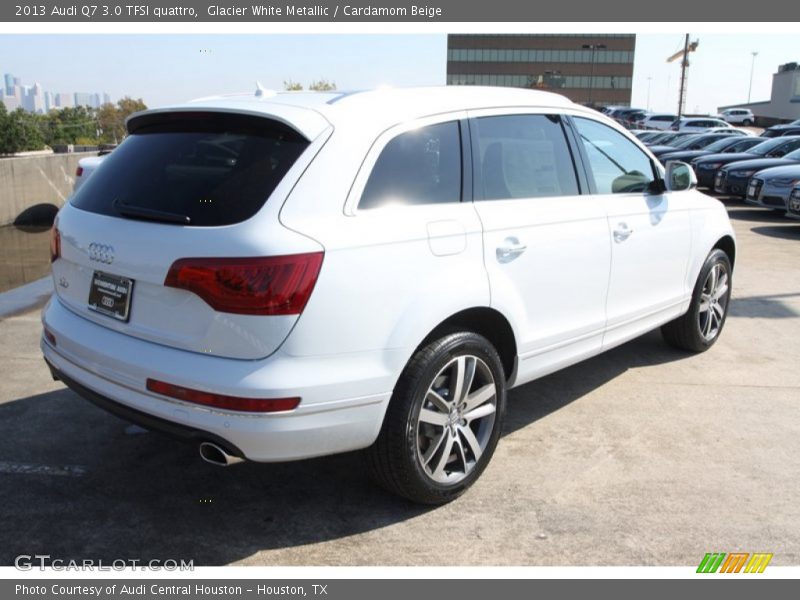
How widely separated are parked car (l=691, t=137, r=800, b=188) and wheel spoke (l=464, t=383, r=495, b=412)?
17002 mm

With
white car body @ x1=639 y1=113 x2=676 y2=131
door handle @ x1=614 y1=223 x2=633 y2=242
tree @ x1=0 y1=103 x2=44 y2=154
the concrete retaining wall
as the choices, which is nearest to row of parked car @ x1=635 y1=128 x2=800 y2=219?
door handle @ x1=614 y1=223 x2=633 y2=242

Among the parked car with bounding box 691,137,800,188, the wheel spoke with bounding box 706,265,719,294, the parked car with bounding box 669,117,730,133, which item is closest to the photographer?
the wheel spoke with bounding box 706,265,719,294

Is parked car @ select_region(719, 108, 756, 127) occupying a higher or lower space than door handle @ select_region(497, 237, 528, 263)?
higher

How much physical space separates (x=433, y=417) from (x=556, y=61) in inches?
4494

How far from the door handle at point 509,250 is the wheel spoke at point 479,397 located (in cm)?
62

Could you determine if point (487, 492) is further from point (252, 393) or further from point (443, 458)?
point (252, 393)

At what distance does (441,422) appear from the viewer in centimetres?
340

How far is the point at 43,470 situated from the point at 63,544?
0.79 meters

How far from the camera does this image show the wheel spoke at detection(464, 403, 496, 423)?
3.56 metres

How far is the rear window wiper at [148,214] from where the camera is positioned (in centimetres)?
292

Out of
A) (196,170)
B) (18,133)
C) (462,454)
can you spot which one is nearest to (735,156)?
(462,454)

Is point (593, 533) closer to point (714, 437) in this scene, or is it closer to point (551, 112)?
point (714, 437)

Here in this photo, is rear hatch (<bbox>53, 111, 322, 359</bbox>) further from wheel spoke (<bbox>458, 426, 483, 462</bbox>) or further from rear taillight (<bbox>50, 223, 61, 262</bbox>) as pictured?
wheel spoke (<bbox>458, 426, 483, 462</bbox>)

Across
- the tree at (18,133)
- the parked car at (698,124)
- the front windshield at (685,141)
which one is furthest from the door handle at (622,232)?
the parked car at (698,124)
